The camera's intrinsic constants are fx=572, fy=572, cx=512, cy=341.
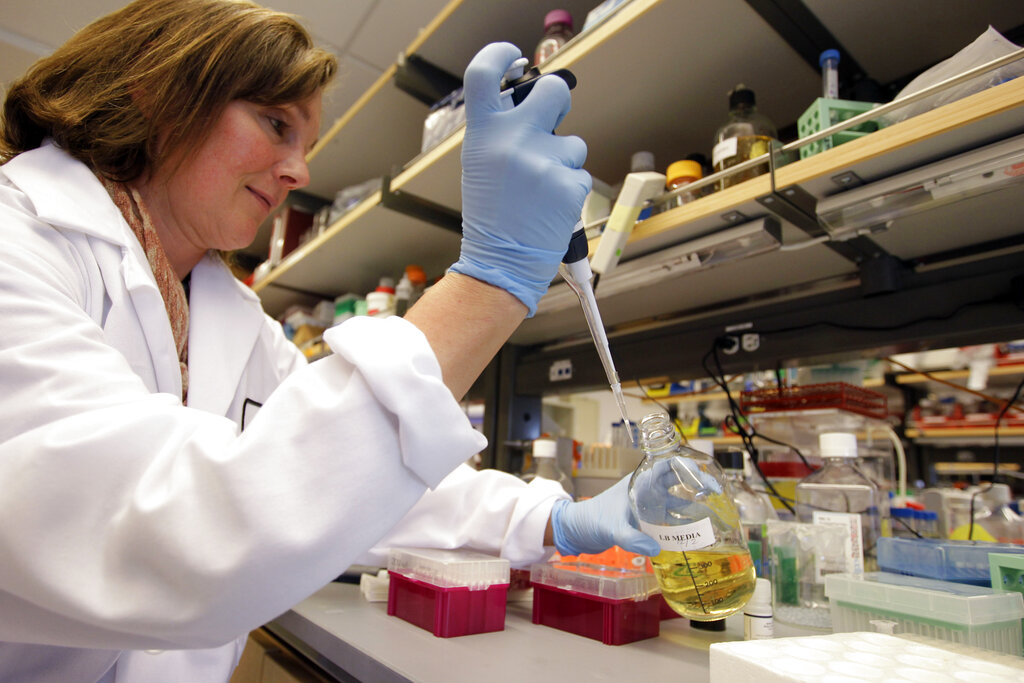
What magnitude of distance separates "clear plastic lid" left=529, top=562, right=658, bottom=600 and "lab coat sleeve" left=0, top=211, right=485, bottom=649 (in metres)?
0.40

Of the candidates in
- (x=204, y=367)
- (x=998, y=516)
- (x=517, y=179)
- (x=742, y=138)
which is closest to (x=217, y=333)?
(x=204, y=367)

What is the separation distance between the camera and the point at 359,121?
1929 mm

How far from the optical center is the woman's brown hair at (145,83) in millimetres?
918

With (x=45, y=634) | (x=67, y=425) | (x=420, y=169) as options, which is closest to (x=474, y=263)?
(x=67, y=425)

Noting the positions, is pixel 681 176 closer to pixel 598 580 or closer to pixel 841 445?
pixel 841 445

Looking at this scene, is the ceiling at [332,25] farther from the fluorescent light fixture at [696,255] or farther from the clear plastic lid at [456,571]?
the clear plastic lid at [456,571]

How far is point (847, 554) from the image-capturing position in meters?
0.90

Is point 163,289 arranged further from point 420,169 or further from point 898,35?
point 898,35

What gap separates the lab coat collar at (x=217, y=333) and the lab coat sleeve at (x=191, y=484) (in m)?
0.47

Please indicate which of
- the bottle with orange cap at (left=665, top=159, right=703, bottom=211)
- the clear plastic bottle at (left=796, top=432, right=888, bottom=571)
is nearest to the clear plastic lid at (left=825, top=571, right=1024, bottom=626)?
the clear plastic bottle at (left=796, top=432, right=888, bottom=571)

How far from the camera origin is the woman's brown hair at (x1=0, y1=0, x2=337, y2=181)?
0.92 metres

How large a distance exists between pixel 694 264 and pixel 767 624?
2.05 ft

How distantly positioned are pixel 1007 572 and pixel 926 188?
0.51 metres

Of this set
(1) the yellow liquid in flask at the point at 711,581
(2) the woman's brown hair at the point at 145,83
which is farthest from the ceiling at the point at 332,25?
(1) the yellow liquid in flask at the point at 711,581
